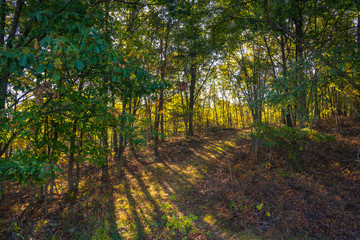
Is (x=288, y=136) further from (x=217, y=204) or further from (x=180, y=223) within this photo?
(x=180, y=223)

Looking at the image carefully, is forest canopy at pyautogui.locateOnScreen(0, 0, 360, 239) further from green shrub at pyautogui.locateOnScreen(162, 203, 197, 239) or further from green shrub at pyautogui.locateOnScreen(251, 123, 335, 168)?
green shrub at pyautogui.locateOnScreen(162, 203, 197, 239)

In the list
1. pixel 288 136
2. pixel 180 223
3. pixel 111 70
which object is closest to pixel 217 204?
pixel 180 223

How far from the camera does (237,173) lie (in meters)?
8.72

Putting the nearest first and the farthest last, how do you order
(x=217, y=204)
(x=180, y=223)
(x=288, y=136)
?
(x=180, y=223) → (x=217, y=204) → (x=288, y=136)

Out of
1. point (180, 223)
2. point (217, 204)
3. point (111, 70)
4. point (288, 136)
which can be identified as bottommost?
point (217, 204)

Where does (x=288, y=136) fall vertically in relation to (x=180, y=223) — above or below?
above

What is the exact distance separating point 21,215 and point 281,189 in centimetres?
988

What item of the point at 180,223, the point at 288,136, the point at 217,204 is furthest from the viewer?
the point at 288,136

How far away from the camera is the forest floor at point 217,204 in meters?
5.16

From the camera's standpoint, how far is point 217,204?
6.68 meters

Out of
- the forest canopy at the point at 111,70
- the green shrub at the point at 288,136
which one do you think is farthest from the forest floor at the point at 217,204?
the forest canopy at the point at 111,70

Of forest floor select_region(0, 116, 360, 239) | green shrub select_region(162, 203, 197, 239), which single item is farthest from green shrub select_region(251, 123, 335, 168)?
green shrub select_region(162, 203, 197, 239)

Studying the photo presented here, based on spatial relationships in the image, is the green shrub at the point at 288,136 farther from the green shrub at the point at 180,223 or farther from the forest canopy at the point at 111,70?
the green shrub at the point at 180,223

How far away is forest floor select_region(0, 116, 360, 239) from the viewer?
203 inches
